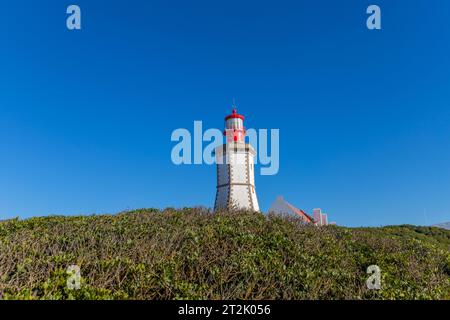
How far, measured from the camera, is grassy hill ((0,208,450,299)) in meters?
6.28

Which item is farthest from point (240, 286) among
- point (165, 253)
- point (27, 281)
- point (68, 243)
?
point (68, 243)

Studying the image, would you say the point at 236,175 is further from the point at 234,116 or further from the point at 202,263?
the point at 202,263

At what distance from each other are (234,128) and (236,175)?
5351 millimetres

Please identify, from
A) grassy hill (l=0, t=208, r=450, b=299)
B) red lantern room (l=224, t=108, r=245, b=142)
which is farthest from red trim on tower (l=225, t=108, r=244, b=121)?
grassy hill (l=0, t=208, r=450, b=299)

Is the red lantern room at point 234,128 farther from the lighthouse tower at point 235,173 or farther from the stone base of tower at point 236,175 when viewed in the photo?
the stone base of tower at point 236,175

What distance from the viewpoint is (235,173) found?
2914cm

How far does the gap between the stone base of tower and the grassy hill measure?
651 inches

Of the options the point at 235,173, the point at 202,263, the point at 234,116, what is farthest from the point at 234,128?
the point at 202,263

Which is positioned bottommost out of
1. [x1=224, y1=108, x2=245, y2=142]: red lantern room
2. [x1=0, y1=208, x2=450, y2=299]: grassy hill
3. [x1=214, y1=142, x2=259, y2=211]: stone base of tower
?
[x1=0, y1=208, x2=450, y2=299]: grassy hill

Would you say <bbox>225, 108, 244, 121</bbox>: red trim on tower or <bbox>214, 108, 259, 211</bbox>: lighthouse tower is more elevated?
<bbox>225, 108, 244, 121</bbox>: red trim on tower

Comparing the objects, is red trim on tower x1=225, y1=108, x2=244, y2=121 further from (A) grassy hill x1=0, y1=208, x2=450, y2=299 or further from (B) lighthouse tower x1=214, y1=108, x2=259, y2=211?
(A) grassy hill x1=0, y1=208, x2=450, y2=299

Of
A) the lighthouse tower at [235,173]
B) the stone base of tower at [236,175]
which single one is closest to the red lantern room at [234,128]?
the lighthouse tower at [235,173]

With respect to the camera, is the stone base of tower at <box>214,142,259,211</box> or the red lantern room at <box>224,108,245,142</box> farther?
the red lantern room at <box>224,108,245,142</box>
